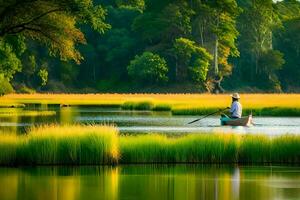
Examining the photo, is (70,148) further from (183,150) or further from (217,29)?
(217,29)

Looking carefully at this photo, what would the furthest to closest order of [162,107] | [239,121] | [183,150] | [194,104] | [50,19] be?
[162,107] < [194,104] < [239,121] < [50,19] < [183,150]

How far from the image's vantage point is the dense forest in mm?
104438

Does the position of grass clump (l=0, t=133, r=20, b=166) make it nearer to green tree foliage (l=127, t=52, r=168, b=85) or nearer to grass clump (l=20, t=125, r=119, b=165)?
grass clump (l=20, t=125, r=119, b=165)

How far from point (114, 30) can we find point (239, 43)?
17485mm

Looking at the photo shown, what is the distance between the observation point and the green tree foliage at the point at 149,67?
103250 mm

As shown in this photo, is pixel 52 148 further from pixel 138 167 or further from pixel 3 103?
pixel 3 103

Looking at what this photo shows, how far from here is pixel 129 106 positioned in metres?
74.8

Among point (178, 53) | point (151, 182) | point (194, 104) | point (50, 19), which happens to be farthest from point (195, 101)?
point (151, 182)

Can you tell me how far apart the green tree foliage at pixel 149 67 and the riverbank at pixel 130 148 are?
75.8 m

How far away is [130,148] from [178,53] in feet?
252

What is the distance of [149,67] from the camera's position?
339 feet

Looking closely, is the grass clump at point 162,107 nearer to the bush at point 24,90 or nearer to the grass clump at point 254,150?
the bush at point 24,90

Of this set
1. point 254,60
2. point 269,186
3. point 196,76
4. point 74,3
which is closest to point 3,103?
point 196,76

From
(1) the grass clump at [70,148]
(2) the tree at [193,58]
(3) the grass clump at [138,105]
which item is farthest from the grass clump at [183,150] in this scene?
(2) the tree at [193,58]
